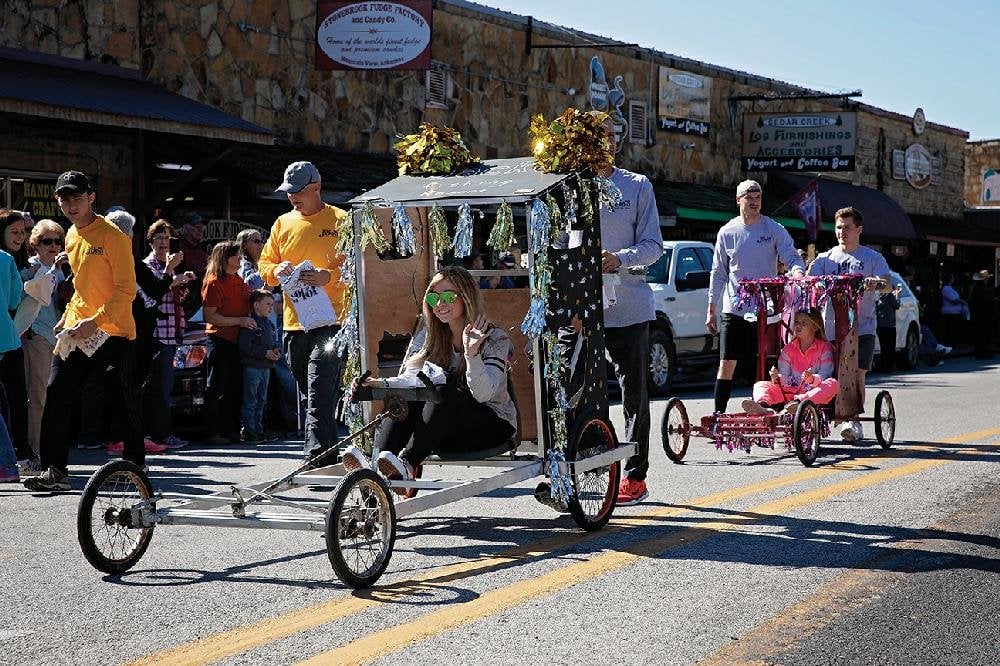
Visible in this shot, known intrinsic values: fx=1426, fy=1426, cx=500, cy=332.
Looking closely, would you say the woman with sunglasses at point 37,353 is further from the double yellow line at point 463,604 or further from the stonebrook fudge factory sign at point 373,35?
the stonebrook fudge factory sign at point 373,35

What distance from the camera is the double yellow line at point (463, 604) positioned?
5.16 meters

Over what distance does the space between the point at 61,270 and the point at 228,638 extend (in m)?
6.94

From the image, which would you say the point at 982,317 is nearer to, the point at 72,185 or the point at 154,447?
the point at 154,447

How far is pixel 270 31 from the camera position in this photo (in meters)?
21.4

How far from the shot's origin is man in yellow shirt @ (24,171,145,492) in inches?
343

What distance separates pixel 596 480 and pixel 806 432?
3250mm

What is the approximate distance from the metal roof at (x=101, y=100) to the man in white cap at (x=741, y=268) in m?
7.60

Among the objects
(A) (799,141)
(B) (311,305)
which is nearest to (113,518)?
(B) (311,305)

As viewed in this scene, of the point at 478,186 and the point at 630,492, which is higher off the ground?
the point at 478,186

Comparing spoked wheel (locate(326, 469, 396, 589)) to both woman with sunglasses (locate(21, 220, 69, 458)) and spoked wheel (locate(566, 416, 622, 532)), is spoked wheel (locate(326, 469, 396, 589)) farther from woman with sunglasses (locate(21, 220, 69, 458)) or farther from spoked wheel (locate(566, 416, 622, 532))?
woman with sunglasses (locate(21, 220, 69, 458))

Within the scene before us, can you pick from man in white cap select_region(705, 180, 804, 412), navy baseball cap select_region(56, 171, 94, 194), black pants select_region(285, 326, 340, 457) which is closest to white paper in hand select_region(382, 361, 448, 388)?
black pants select_region(285, 326, 340, 457)

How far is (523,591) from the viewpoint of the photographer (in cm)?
612

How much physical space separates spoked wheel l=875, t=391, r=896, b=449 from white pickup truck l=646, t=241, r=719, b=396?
5967 mm

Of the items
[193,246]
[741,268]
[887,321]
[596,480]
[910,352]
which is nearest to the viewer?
[596,480]
